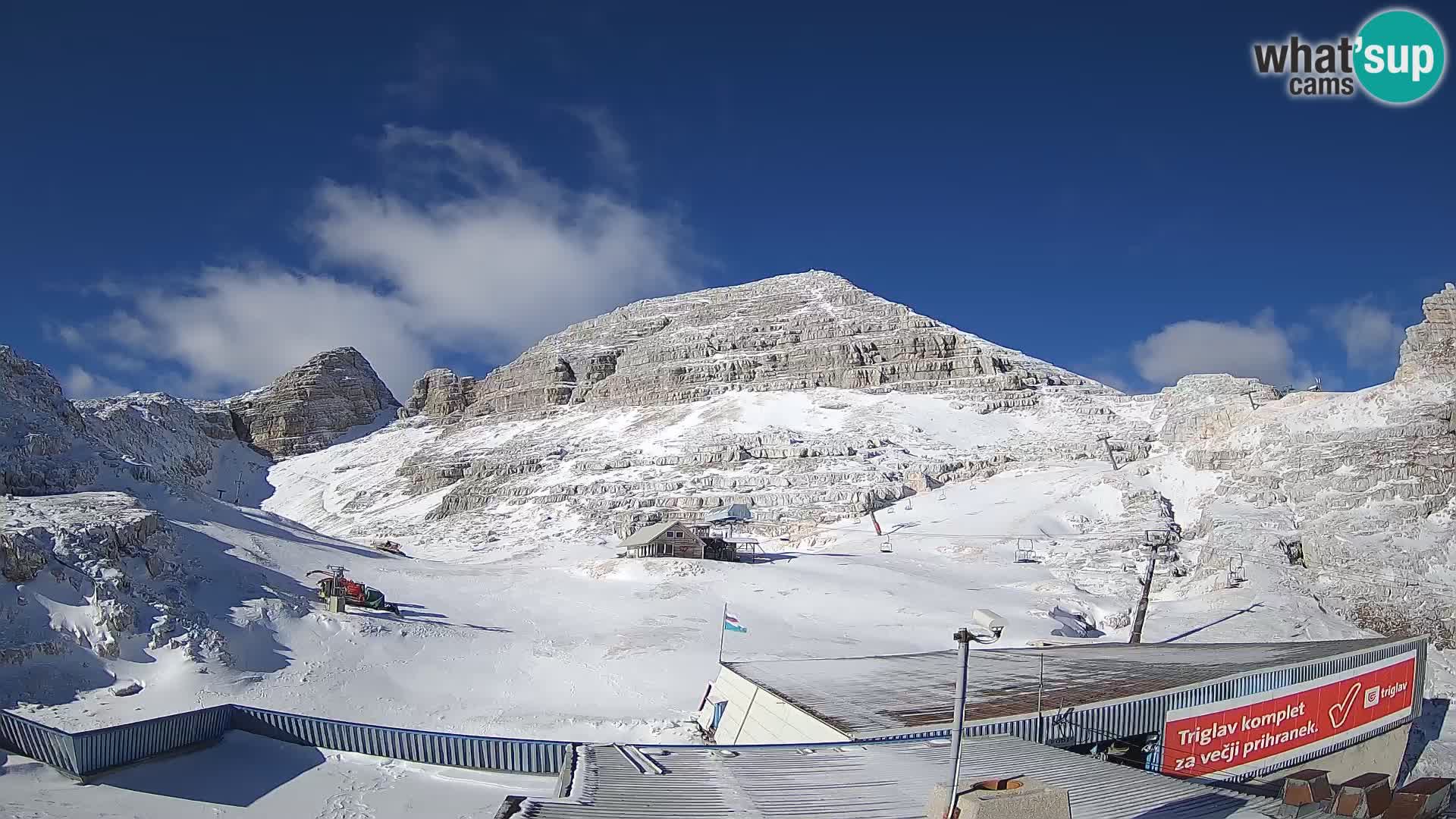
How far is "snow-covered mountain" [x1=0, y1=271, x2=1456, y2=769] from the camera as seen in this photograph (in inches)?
722

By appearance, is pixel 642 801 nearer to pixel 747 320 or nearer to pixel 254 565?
pixel 254 565

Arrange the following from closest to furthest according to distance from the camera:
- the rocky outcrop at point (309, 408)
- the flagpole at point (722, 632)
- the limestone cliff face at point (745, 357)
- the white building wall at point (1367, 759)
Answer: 1. the white building wall at point (1367, 759)
2. the flagpole at point (722, 632)
3. the limestone cliff face at point (745, 357)
4. the rocky outcrop at point (309, 408)

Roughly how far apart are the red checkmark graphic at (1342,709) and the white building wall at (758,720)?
10.5 meters

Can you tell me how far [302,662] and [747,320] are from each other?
90328mm

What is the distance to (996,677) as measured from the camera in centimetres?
1577

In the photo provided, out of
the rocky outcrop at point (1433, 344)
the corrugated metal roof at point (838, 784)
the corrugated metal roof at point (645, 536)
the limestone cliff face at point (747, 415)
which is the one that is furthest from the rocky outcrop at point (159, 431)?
the rocky outcrop at point (1433, 344)

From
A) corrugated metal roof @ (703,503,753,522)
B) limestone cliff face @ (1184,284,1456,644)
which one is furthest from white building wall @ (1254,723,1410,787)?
corrugated metal roof @ (703,503,753,522)

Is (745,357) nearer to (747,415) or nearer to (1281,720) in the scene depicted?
(747,415)

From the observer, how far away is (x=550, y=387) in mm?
105875

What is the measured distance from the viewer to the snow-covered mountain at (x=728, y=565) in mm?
18328

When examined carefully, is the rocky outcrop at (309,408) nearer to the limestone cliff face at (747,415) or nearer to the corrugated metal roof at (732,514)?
the limestone cliff face at (747,415)

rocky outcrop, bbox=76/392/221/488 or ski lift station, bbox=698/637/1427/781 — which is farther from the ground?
rocky outcrop, bbox=76/392/221/488

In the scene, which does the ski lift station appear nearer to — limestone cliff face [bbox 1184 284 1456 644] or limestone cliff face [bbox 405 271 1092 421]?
limestone cliff face [bbox 1184 284 1456 644]

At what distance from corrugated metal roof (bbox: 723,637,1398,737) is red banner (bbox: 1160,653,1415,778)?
0.51 meters
